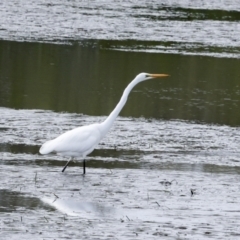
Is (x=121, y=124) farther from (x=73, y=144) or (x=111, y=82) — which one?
(x=111, y=82)

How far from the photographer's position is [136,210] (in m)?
8.11

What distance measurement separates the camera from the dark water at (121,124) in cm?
781

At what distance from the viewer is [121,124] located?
1308cm

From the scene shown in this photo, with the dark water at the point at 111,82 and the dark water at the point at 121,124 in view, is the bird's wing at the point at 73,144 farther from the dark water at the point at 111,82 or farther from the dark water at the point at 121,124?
the dark water at the point at 111,82

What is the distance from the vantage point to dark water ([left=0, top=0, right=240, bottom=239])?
781cm

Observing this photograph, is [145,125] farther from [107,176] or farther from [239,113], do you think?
[107,176]

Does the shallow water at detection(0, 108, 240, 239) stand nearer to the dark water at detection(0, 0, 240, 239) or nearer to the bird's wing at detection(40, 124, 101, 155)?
the dark water at detection(0, 0, 240, 239)

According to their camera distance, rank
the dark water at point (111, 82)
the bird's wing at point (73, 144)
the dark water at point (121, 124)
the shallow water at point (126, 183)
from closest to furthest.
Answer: the shallow water at point (126, 183) → the dark water at point (121, 124) → the bird's wing at point (73, 144) → the dark water at point (111, 82)

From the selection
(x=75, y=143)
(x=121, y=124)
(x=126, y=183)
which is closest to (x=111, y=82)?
(x=121, y=124)

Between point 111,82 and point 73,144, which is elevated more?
point 73,144

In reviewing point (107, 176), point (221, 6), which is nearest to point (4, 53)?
point (107, 176)

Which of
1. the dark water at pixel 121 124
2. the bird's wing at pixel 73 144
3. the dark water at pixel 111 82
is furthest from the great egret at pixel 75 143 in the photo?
the dark water at pixel 111 82

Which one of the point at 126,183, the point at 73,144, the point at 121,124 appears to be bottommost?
the point at 121,124

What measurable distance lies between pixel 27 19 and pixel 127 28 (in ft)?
11.0
